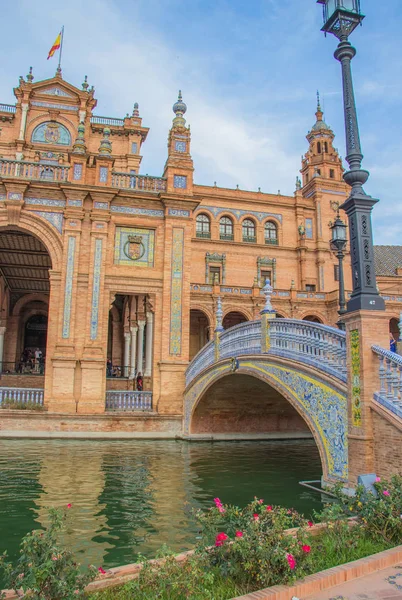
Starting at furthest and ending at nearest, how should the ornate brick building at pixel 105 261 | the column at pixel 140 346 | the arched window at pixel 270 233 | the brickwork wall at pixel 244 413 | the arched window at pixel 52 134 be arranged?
1. the arched window at pixel 270 233
2. the arched window at pixel 52 134
3. the column at pixel 140 346
4. the ornate brick building at pixel 105 261
5. the brickwork wall at pixel 244 413

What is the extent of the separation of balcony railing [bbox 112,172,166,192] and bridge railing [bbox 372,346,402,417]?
14546 mm

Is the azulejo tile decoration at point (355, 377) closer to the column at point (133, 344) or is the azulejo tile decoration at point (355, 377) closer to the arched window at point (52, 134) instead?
the column at point (133, 344)

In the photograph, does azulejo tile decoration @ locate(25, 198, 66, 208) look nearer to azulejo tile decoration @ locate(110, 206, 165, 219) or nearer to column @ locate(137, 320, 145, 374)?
azulejo tile decoration @ locate(110, 206, 165, 219)

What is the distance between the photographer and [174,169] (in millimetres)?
20391

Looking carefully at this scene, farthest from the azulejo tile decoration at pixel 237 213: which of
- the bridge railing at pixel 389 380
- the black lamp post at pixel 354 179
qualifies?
the bridge railing at pixel 389 380

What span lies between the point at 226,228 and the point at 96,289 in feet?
68.5

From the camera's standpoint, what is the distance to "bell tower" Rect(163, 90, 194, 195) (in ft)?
66.7

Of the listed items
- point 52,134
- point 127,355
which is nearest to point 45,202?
point 127,355

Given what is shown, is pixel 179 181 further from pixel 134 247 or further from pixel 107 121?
pixel 107 121

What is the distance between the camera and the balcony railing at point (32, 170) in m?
19.5

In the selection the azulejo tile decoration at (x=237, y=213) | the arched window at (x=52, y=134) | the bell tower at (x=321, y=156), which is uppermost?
the bell tower at (x=321, y=156)

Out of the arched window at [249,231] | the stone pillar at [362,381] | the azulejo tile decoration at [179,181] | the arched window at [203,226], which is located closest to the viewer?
the stone pillar at [362,381]

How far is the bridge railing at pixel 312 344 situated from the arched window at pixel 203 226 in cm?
2702

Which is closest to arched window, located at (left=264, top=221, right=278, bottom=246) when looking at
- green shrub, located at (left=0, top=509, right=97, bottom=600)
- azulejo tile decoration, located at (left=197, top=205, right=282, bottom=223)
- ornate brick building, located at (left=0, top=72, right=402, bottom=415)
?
azulejo tile decoration, located at (left=197, top=205, right=282, bottom=223)
